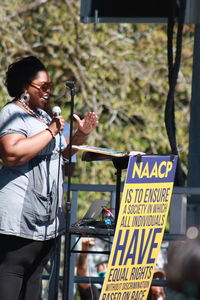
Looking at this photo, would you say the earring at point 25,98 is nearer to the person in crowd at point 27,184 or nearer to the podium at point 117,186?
the person in crowd at point 27,184

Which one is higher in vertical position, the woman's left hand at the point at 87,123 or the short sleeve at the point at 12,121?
the short sleeve at the point at 12,121

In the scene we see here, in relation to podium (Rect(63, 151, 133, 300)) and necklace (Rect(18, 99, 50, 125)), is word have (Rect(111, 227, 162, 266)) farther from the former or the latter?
necklace (Rect(18, 99, 50, 125))

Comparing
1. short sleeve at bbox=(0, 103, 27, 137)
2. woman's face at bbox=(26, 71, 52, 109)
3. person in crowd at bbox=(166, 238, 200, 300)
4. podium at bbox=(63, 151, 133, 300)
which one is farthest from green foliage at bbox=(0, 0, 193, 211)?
person in crowd at bbox=(166, 238, 200, 300)

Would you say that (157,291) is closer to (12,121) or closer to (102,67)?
(12,121)

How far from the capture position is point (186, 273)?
141 centimetres

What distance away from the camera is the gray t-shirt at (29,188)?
134 inches

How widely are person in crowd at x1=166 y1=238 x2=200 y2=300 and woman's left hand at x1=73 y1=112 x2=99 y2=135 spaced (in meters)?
2.22

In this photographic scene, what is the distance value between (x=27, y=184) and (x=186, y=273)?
2.08 metres

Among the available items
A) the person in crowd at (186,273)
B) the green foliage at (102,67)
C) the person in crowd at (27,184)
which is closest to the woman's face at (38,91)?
the person in crowd at (27,184)

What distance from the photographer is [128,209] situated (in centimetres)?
353

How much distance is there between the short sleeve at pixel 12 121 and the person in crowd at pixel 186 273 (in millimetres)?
2042

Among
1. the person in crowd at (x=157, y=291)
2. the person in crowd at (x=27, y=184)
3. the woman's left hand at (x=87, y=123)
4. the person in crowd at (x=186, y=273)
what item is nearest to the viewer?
the person in crowd at (x=186, y=273)

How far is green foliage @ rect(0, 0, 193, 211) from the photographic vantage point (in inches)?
390

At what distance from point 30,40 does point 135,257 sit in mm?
6951
